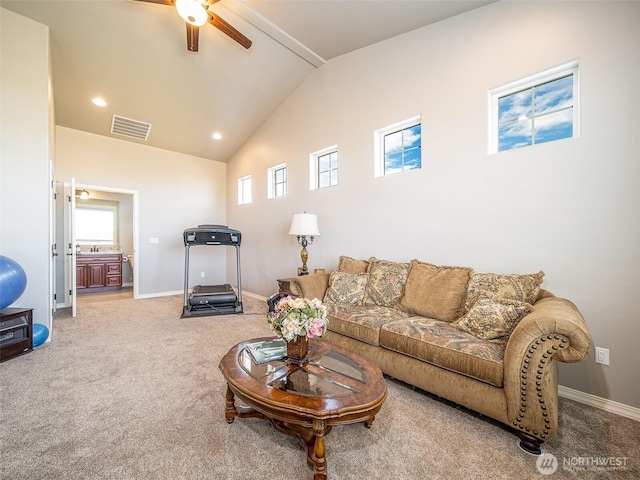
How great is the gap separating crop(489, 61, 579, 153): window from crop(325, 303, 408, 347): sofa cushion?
1813 millimetres

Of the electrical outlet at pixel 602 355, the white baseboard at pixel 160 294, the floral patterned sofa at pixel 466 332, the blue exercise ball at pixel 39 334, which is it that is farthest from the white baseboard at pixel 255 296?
the electrical outlet at pixel 602 355

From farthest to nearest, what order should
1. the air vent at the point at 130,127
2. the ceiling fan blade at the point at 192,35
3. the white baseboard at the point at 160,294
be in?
the white baseboard at the point at 160,294, the air vent at the point at 130,127, the ceiling fan blade at the point at 192,35

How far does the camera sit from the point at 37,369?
2.43 meters

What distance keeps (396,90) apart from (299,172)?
1.94 metres

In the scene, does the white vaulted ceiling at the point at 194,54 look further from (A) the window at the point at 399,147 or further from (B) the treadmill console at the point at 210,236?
(B) the treadmill console at the point at 210,236

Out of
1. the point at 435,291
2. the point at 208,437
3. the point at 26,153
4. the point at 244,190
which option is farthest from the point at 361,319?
the point at 244,190

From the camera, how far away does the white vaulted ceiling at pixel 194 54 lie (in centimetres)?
298

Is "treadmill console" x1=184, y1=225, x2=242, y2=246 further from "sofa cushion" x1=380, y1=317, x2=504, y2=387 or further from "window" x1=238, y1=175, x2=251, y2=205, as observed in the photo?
"sofa cushion" x1=380, y1=317, x2=504, y2=387

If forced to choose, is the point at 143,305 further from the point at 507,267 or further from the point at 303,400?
the point at 507,267

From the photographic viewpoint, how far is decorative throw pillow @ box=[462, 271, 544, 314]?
2053 mm

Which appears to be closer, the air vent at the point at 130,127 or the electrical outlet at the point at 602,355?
the electrical outlet at the point at 602,355

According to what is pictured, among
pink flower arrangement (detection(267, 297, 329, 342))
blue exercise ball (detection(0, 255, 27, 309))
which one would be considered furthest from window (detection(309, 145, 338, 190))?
blue exercise ball (detection(0, 255, 27, 309))

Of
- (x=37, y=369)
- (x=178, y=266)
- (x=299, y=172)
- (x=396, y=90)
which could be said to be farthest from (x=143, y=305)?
(x=396, y=90)

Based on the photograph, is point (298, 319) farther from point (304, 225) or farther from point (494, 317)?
point (304, 225)
